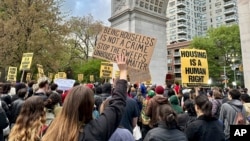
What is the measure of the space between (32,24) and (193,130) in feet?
62.4

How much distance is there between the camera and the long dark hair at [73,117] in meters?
1.85

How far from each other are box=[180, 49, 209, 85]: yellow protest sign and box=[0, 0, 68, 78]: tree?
47.7 feet

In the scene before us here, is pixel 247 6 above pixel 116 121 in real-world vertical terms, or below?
above

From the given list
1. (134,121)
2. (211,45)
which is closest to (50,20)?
(134,121)

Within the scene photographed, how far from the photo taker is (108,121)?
6.43 ft

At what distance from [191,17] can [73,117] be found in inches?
3597

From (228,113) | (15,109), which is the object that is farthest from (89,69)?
(228,113)

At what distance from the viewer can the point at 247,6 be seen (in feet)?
37.6

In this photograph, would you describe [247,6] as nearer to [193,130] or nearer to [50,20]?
[193,130]

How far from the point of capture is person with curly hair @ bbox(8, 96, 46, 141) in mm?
2559

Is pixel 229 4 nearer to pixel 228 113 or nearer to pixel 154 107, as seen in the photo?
pixel 228 113

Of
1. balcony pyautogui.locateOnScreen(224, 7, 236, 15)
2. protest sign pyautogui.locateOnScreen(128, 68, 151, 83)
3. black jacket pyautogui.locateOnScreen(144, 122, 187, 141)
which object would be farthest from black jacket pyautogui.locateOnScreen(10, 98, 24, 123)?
balcony pyautogui.locateOnScreen(224, 7, 236, 15)

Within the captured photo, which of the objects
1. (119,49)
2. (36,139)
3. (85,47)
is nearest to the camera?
(36,139)

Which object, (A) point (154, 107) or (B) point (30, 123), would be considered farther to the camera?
(A) point (154, 107)
